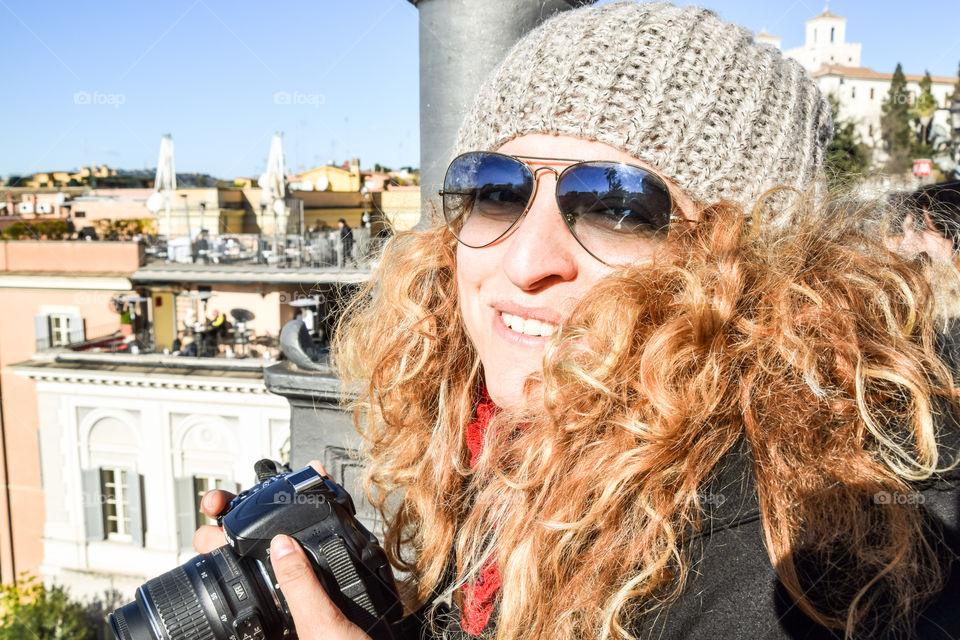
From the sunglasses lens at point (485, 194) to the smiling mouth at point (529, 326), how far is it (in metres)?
0.17

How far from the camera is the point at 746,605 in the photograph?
1.03m

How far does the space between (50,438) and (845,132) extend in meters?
22.0

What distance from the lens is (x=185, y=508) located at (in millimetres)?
15266

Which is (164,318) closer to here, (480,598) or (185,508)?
(185,508)

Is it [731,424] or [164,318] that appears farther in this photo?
[164,318]

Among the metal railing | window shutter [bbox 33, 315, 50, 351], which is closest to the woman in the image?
the metal railing

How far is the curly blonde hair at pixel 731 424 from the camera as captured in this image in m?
1.03

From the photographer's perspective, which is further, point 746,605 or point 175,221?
point 175,221

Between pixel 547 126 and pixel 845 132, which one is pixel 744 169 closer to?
pixel 547 126

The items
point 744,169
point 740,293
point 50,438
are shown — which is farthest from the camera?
Answer: point 50,438

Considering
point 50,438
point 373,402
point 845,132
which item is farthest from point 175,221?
point 373,402

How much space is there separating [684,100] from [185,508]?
636 inches

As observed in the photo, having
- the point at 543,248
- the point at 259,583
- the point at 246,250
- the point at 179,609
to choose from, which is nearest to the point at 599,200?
the point at 543,248

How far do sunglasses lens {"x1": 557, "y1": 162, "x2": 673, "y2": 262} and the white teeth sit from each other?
6.8 inches
